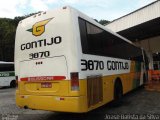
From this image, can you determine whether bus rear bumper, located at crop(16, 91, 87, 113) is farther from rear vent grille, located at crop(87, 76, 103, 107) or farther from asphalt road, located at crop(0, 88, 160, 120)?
asphalt road, located at crop(0, 88, 160, 120)

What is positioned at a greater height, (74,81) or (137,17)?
(137,17)

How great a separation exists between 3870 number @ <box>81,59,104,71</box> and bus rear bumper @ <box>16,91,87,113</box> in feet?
2.93

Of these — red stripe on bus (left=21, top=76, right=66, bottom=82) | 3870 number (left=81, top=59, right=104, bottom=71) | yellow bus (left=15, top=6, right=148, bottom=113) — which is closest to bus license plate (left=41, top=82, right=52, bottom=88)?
yellow bus (left=15, top=6, right=148, bottom=113)

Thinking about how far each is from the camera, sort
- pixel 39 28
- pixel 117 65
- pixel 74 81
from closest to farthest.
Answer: pixel 74 81 → pixel 39 28 → pixel 117 65

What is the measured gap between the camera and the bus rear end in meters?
7.74

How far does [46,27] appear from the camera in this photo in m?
8.41

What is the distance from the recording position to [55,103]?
25.9ft

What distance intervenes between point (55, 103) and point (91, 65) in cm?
157

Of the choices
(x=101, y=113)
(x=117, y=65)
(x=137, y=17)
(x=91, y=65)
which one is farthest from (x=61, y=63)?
→ (x=137, y=17)

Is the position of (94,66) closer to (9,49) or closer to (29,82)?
(29,82)

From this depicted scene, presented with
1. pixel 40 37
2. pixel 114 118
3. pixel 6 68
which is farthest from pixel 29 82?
pixel 6 68

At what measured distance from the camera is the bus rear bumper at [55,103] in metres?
7.56

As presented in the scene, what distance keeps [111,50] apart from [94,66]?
7.80ft

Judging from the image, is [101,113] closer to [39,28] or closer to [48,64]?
[48,64]
